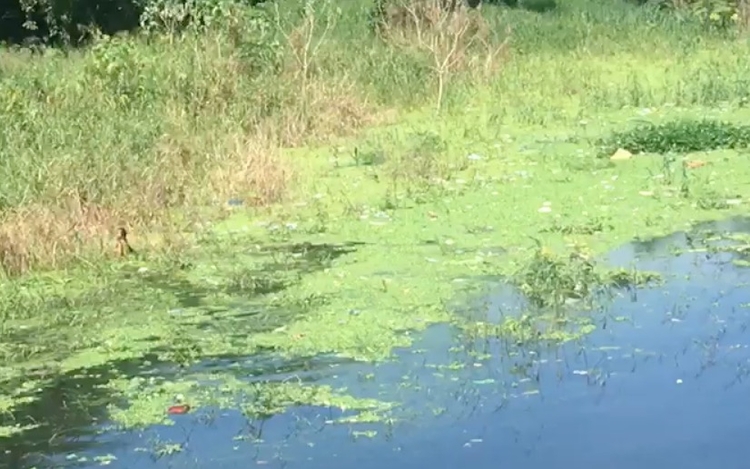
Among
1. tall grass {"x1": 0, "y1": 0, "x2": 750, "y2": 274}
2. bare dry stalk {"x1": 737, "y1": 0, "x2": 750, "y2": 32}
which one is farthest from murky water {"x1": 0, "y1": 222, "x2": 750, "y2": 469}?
bare dry stalk {"x1": 737, "y1": 0, "x2": 750, "y2": 32}

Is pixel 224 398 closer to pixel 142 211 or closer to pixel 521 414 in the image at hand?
pixel 521 414

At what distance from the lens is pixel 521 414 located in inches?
190

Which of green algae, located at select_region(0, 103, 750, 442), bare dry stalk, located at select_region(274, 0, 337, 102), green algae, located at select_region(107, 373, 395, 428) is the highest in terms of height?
bare dry stalk, located at select_region(274, 0, 337, 102)

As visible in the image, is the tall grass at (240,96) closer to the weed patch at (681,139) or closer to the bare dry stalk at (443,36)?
the bare dry stalk at (443,36)

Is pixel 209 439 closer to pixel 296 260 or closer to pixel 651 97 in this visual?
pixel 296 260

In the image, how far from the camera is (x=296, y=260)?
7.13 metres

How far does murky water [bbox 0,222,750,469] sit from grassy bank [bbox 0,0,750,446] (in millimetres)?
309

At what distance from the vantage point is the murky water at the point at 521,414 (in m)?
4.47

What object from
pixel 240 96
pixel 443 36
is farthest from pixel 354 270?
pixel 443 36

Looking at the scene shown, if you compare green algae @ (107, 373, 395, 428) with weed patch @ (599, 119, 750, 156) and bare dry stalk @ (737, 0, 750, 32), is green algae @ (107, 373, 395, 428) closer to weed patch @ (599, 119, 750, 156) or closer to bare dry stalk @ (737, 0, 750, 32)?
weed patch @ (599, 119, 750, 156)

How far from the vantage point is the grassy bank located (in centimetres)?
604

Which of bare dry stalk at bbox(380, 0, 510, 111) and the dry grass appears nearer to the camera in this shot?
the dry grass

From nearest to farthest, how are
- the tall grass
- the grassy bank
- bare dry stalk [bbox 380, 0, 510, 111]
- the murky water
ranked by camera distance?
1. the murky water
2. the grassy bank
3. the tall grass
4. bare dry stalk [bbox 380, 0, 510, 111]

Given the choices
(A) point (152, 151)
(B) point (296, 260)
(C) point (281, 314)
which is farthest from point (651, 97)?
(C) point (281, 314)
